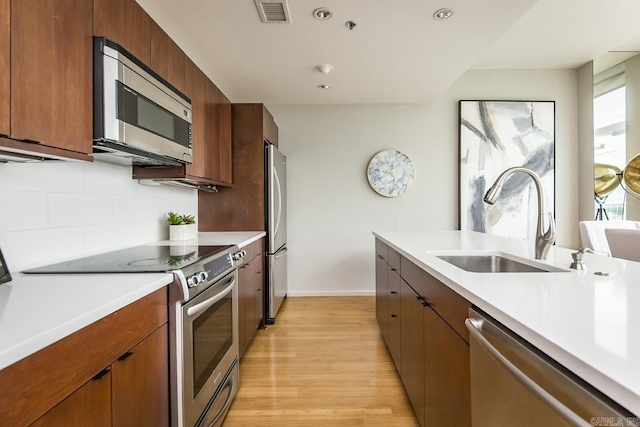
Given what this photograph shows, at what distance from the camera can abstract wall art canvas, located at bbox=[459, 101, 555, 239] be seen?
4.11m

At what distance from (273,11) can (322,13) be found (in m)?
0.32

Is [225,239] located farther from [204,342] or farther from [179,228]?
[204,342]

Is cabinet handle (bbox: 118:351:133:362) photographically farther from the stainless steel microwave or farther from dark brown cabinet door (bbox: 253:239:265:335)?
dark brown cabinet door (bbox: 253:239:265:335)

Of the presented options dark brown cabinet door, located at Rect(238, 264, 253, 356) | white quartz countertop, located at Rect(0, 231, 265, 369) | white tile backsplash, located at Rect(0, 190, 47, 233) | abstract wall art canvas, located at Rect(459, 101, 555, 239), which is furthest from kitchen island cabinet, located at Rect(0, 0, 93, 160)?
abstract wall art canvas, located at Rect(459, 101, 555, 239)

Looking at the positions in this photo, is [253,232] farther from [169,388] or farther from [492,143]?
[492,143]

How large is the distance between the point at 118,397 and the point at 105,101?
3.55 ft

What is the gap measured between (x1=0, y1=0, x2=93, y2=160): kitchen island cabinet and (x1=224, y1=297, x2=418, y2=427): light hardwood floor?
1.58 metres

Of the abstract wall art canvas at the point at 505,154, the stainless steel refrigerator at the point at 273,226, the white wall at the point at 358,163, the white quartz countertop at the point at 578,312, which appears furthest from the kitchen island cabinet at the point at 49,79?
the abstract wall art canvas at the point at 505,154

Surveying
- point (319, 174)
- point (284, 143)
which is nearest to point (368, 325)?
point (319, 174)

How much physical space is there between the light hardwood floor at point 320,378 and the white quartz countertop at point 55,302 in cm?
111

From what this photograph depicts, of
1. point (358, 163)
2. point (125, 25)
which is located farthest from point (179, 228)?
point (358, 163)

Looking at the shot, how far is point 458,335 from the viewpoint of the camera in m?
1.11

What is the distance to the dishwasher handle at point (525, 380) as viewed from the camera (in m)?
0.57

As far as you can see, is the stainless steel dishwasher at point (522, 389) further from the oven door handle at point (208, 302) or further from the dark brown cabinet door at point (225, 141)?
the dark brown cabinet door at point (225, 141)
